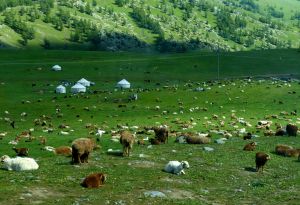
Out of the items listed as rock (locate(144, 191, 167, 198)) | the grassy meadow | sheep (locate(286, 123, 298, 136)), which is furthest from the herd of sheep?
sheep (locate(286, 123, 298, 136))

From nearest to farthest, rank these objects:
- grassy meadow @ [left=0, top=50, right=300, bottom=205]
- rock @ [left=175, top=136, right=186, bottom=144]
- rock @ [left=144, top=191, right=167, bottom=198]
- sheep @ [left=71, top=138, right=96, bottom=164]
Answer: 1. rock @ [left=144, top=191, right=167, bottom=198]
2. grassy meadow @ [left=0, top=50, right=300, bottom=205]
3. sheep @ [left=71, top=138, right=96, bottom=164]
4. rock @ [left=175, top=136, right=186, bottom=144]

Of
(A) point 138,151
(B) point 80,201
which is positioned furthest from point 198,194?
(A) point 138,151

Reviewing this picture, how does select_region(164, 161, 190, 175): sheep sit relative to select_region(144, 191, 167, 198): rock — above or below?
below

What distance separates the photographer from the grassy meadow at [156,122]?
24609 millimetres

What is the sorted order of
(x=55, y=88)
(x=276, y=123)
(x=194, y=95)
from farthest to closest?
(x=55, y=88) → (x=194, y=95) → (x=276, y=123)

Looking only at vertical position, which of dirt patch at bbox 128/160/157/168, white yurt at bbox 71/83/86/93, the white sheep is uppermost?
dirt patch at bbox 128/160/157/168

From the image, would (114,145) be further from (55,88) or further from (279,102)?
(55,88)

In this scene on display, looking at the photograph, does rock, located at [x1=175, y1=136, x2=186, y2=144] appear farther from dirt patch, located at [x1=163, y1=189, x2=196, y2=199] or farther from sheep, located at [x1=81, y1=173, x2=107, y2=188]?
sheep, located at [x1=81, y1=173, x2=107, y2=188]

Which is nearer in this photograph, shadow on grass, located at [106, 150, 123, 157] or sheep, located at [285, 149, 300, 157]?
shadow on grass, located at [106, 150, 123, 157]

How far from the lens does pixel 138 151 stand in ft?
118

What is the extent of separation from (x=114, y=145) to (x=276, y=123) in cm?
2301

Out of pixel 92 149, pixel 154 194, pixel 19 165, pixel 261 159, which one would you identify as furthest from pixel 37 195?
pixel 261 159

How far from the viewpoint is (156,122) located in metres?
56.3

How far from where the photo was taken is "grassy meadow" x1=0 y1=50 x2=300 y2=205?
24.6m
